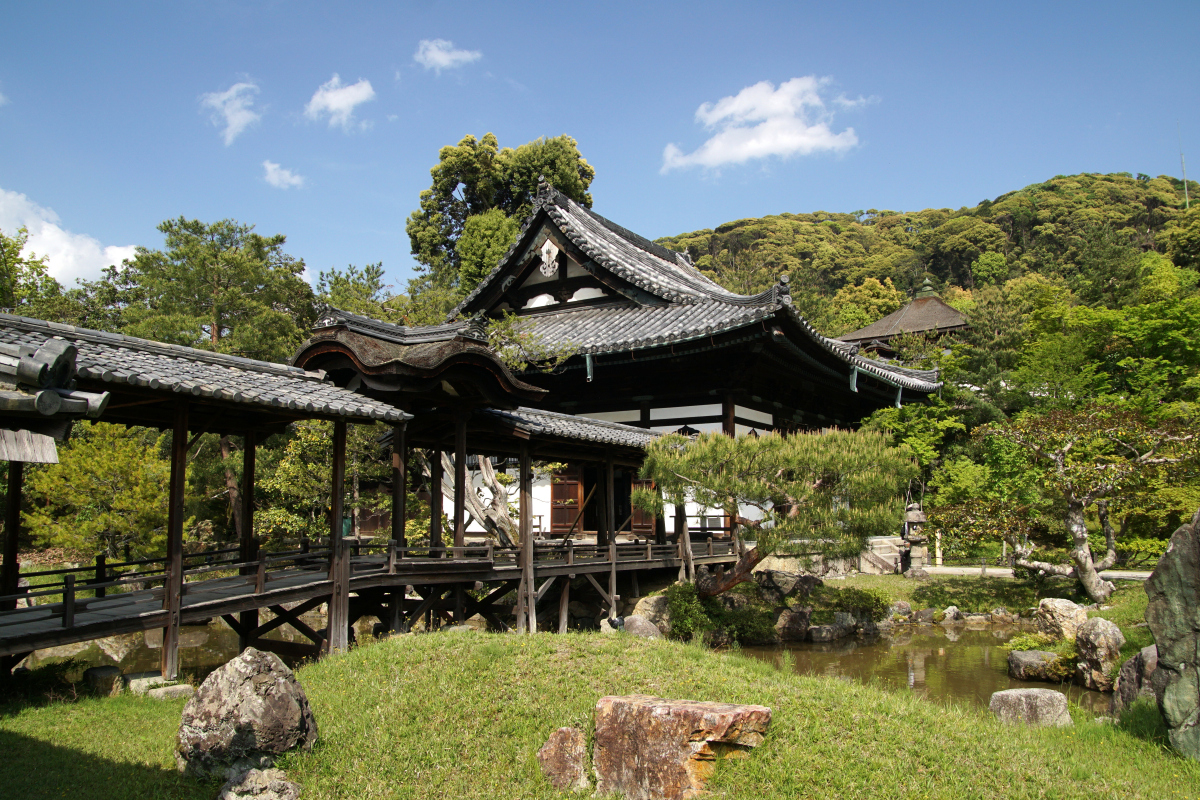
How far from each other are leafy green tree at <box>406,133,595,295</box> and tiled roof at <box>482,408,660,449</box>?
24143 millimetres

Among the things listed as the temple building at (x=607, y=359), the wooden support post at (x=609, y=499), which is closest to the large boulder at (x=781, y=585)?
the temple building at (x=607, y=359)

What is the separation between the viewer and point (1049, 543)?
70.1 feet

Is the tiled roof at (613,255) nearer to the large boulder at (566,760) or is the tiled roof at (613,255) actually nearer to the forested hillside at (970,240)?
the large boulder at (566,760)

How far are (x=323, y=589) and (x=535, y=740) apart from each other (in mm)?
4364

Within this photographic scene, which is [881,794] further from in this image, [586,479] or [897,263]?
[897,263]

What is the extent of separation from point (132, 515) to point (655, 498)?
1410 centimetres

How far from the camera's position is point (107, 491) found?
18.7 m

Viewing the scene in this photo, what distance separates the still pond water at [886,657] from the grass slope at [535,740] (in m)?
3.74

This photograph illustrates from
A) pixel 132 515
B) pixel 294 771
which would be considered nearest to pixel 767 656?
pixel 294 771

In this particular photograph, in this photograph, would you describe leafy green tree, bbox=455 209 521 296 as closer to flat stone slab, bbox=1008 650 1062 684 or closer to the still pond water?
the still pond water

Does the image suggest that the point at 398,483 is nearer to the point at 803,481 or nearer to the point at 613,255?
the point at 803,481

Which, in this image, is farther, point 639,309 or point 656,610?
point 639,309

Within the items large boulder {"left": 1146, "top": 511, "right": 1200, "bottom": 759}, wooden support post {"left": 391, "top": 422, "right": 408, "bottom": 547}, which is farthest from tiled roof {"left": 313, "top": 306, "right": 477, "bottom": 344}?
large boulder {"left": 1146, "top": 511, "right": 1200, "bottom": 759}

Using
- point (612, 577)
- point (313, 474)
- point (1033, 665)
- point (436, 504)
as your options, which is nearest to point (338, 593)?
point (436, 504)
